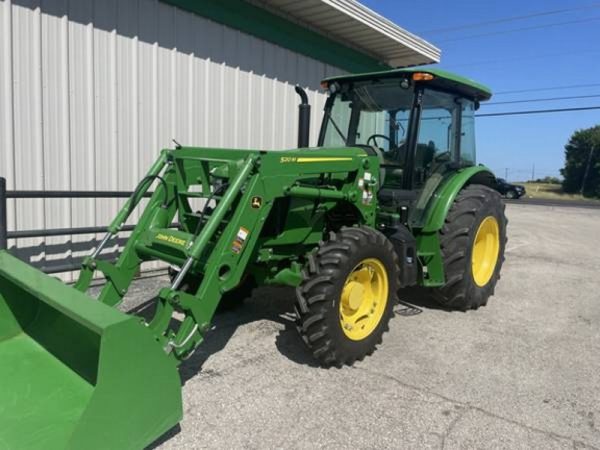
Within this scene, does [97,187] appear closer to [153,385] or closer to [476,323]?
[153,385]

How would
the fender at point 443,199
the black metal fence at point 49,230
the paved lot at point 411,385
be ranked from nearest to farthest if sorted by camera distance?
1. the paved lot at point 411,385
2. the black metal fence at point 49,230
3. the fender at point 443,199

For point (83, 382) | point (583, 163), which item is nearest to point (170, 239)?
point (83, 382)

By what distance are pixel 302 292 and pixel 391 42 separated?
7482 mm

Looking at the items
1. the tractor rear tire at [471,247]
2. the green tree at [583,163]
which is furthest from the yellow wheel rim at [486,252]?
the green tree at [583,163]

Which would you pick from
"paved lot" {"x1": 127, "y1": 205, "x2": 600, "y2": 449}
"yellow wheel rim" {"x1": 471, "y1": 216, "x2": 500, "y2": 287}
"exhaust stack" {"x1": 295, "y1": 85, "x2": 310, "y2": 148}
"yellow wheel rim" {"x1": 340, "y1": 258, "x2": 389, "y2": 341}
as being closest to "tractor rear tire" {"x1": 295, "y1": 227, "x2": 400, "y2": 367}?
"yellow wheel rim" {"x1": 340, "y1": 258, "x2": 389, "y2": 341}

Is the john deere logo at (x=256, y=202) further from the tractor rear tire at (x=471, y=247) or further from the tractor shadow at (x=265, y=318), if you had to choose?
the tractor rear tire at (x=471, y=247)

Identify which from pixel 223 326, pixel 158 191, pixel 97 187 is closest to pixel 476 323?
pixel 223 326

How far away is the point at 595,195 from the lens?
1743 inches

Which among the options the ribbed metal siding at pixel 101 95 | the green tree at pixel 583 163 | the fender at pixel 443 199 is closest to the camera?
the fender at pixel 443 199

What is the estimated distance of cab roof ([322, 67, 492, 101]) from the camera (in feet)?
15.6

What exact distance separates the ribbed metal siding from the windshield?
2283 millimetres

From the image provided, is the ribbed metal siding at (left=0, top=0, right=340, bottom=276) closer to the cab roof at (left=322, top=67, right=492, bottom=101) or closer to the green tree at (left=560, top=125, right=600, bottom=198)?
the cab roof at (left=322, top=67, right=492, bottom=101)

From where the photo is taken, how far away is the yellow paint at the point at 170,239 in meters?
3.65

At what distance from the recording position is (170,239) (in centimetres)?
375
